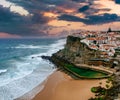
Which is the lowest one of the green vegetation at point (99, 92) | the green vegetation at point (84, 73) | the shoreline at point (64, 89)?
the shoreline at point (64, 89)

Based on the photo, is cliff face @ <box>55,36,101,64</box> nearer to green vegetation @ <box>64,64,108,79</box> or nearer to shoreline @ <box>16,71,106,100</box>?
green vegetation @ <box>64,64,108,79</box>

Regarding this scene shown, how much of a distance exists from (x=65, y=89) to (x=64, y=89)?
0.44 feet

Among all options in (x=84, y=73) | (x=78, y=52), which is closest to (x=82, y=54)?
(x=78, y=52)

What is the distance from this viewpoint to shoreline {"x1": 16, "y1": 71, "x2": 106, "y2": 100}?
109 feet

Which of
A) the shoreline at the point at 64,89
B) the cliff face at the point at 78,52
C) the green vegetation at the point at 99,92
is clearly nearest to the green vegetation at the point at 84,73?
the shoreline at the point at 64,89

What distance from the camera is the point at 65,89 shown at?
3694 centimetres

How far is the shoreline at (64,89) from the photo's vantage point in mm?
33250

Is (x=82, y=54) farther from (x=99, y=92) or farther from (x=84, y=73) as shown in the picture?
(x=99, y=92)

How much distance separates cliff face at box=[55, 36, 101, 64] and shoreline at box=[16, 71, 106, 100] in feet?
36.6

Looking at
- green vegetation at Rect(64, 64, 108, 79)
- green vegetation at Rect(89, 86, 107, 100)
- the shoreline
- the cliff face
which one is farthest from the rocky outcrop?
green vegetation at Rect(89, 86, 107, 100)

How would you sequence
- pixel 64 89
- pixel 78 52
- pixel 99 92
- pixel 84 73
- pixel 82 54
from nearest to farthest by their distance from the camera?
pixel 99 92 → pixel 64 89 → pixel 84 73 → pixel 82 54 → pixel 78 52

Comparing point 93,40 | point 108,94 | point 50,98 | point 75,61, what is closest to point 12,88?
point 50,98

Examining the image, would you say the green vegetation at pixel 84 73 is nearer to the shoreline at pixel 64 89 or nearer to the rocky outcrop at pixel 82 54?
the shoreline at pixel 64 89

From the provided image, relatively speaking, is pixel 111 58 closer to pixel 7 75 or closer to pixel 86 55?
pixel 86 55
